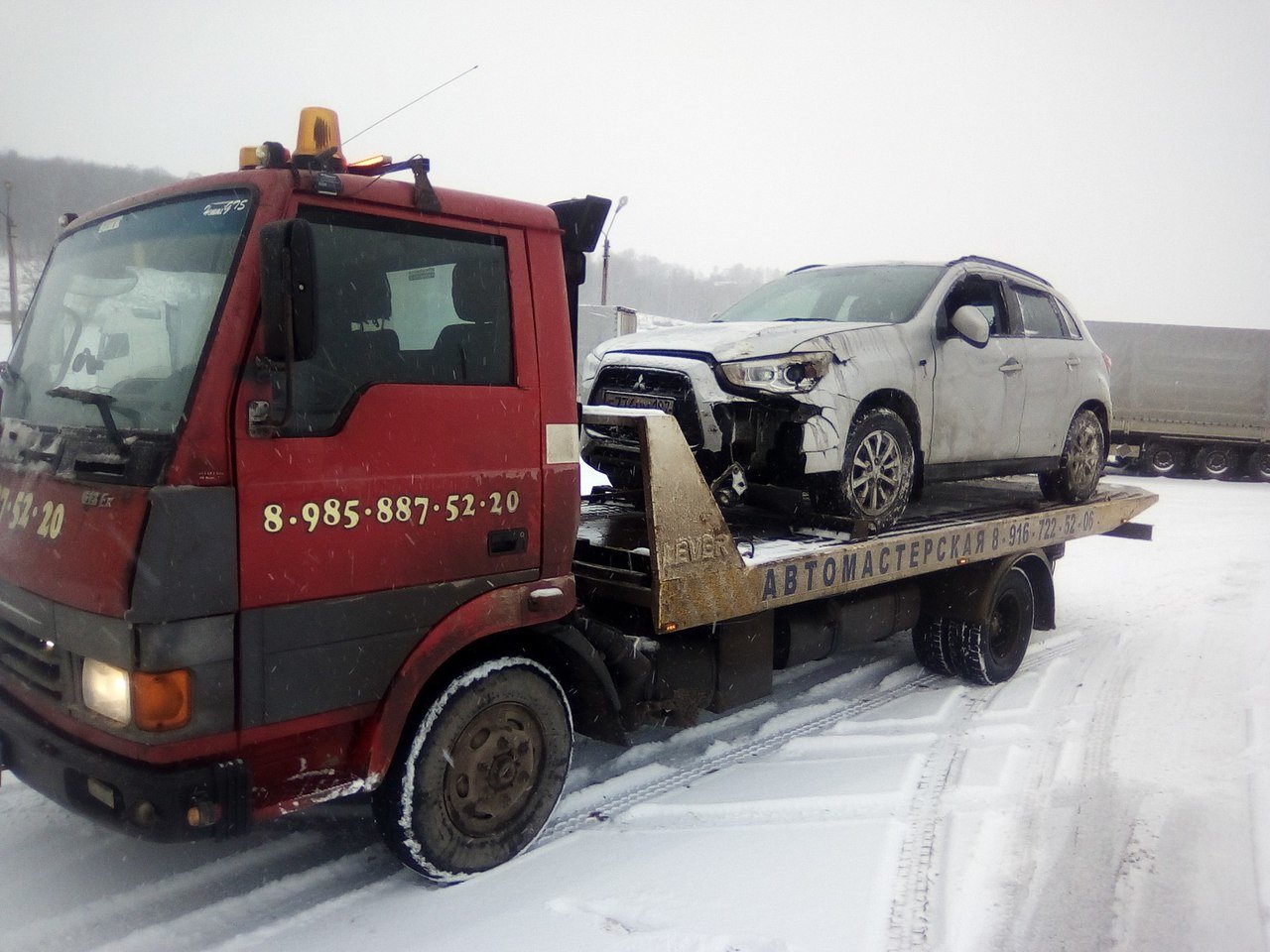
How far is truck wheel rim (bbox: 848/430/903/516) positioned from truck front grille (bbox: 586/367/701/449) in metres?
0.93

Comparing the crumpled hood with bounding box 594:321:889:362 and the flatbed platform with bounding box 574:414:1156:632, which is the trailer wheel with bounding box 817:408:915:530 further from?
the crumpled hood with bounding box 594:321:889:362

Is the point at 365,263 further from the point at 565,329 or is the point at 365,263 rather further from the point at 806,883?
the point at 806,883

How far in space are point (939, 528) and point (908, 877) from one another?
2265 mm

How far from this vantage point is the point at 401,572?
9.61 ft

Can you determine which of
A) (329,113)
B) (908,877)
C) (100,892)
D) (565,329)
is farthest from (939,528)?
(100,892)

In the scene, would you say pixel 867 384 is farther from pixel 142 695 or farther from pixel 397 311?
pixel 142 695

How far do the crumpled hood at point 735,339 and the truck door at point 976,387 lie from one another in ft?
2.26

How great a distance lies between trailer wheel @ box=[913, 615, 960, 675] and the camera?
5750mm

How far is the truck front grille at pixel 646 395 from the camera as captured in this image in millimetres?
4422

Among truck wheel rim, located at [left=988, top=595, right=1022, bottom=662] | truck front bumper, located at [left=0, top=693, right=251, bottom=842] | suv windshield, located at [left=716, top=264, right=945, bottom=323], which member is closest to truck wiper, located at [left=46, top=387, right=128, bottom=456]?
truck front bumper, located at [left=0, top=693, right=251, bottom=842]

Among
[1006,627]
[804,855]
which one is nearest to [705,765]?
[804,855]

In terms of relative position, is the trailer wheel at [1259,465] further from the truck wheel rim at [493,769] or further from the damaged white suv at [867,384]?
the truck wheel rim at [493,769]

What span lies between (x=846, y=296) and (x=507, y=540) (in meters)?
3.29

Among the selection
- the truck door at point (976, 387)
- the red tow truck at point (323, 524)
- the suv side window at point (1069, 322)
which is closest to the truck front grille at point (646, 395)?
the red tow truck at point (323, 524)
